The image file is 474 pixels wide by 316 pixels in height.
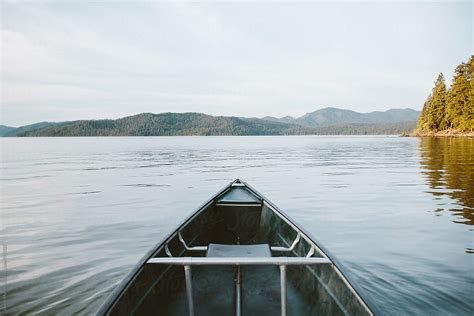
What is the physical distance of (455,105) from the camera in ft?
260

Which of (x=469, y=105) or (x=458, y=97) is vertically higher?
(x=458, y=97)

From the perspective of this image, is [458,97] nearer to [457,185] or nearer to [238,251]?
[457,185]

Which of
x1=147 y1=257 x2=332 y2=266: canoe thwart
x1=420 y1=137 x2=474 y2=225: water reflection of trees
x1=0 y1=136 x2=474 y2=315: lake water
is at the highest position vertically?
x1=147 y1=257 x2=332 y2=266: canoe thwart

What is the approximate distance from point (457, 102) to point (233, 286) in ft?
302

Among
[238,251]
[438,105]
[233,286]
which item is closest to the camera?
[233,286]

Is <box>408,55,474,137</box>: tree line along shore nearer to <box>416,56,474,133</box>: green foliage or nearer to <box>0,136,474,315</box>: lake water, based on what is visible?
<box>416,56,474,133</box>: green foliage

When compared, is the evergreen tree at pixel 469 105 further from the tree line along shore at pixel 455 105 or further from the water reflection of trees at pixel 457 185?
the water reflection of trees at pixel 457 185

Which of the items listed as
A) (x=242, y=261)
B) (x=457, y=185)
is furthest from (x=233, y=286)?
(x=457, y=185)

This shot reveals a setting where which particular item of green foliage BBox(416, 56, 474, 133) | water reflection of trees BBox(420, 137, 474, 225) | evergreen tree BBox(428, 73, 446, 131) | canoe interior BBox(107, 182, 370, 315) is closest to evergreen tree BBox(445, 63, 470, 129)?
green foliage BBox(416, 56, 474, 133)

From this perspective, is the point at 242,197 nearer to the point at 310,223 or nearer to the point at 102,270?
the point at 310,223

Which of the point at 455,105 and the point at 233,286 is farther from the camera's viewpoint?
the point at 455,105

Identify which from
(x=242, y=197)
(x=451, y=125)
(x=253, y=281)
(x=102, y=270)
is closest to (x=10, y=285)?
(x=102, y=270)

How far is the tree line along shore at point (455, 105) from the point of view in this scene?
3007 inches

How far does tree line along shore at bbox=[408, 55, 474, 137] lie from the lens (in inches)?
3007
